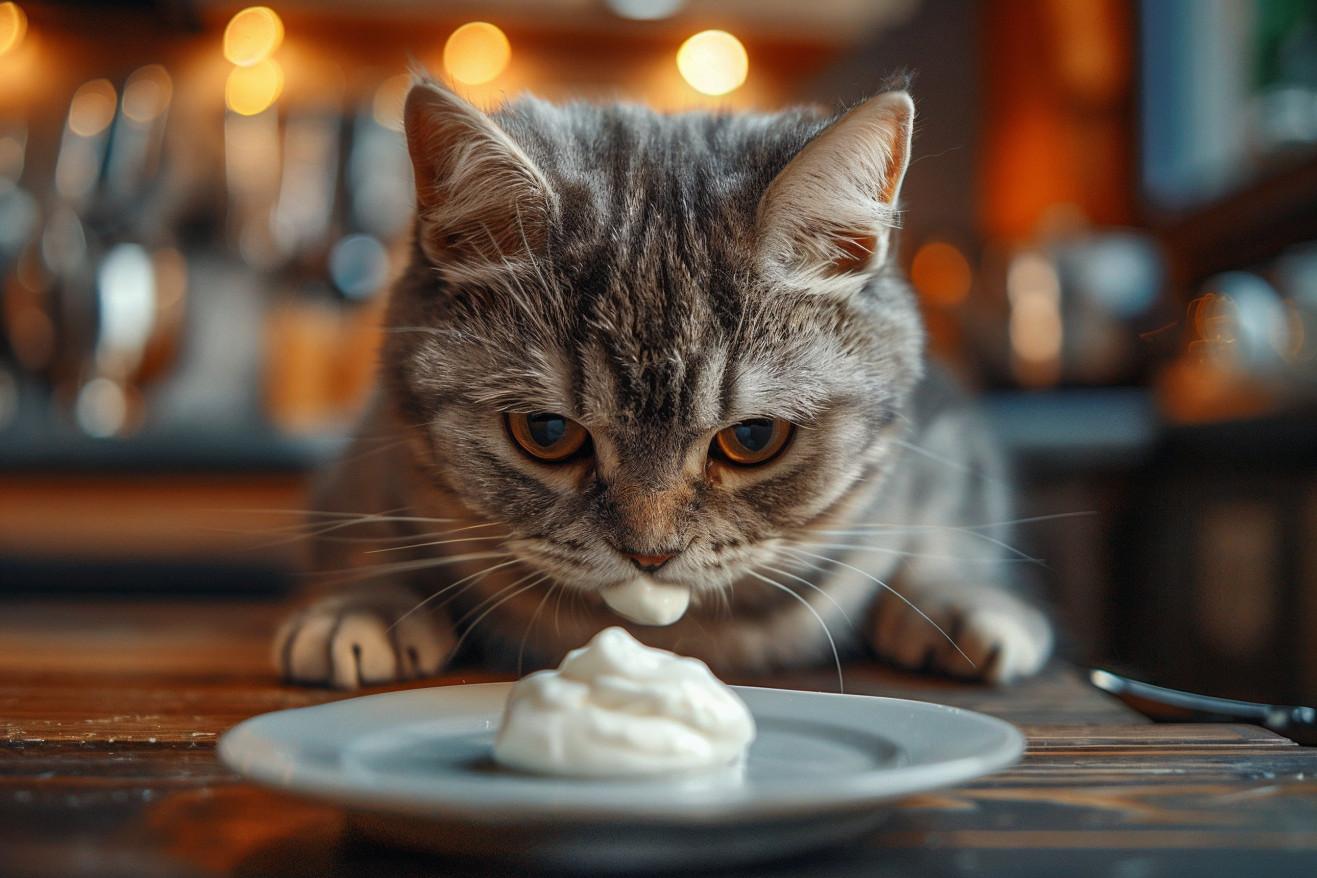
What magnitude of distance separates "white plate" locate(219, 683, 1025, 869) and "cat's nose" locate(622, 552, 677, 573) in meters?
0.20

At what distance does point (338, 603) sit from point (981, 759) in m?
0.65

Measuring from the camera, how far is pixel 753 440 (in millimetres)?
809

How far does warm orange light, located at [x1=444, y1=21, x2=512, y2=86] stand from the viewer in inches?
102

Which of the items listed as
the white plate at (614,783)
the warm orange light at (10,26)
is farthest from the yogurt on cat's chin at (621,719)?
the warm orange light at (10,26)

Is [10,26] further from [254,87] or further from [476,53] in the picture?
[476,53]

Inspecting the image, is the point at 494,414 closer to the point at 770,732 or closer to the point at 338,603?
the point at 338,603

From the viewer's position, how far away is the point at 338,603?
917 millimetres

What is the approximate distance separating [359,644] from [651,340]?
346mm

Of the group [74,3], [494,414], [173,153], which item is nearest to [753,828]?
[494,414]

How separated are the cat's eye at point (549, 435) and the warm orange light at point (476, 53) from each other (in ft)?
6.67

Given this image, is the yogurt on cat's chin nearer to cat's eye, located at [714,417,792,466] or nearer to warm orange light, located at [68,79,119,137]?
cat's eye, located at [714,417,792,466]

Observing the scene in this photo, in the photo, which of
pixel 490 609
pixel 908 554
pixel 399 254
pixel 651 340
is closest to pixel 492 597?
pixel 490 609

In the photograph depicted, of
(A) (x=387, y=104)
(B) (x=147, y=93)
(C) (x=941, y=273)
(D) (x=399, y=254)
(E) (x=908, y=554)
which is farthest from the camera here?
(C) (x=941, y=273)

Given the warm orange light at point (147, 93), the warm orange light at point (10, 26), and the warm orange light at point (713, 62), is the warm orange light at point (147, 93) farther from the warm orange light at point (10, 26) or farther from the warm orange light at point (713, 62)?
the warm orange light at point (713, 62)
